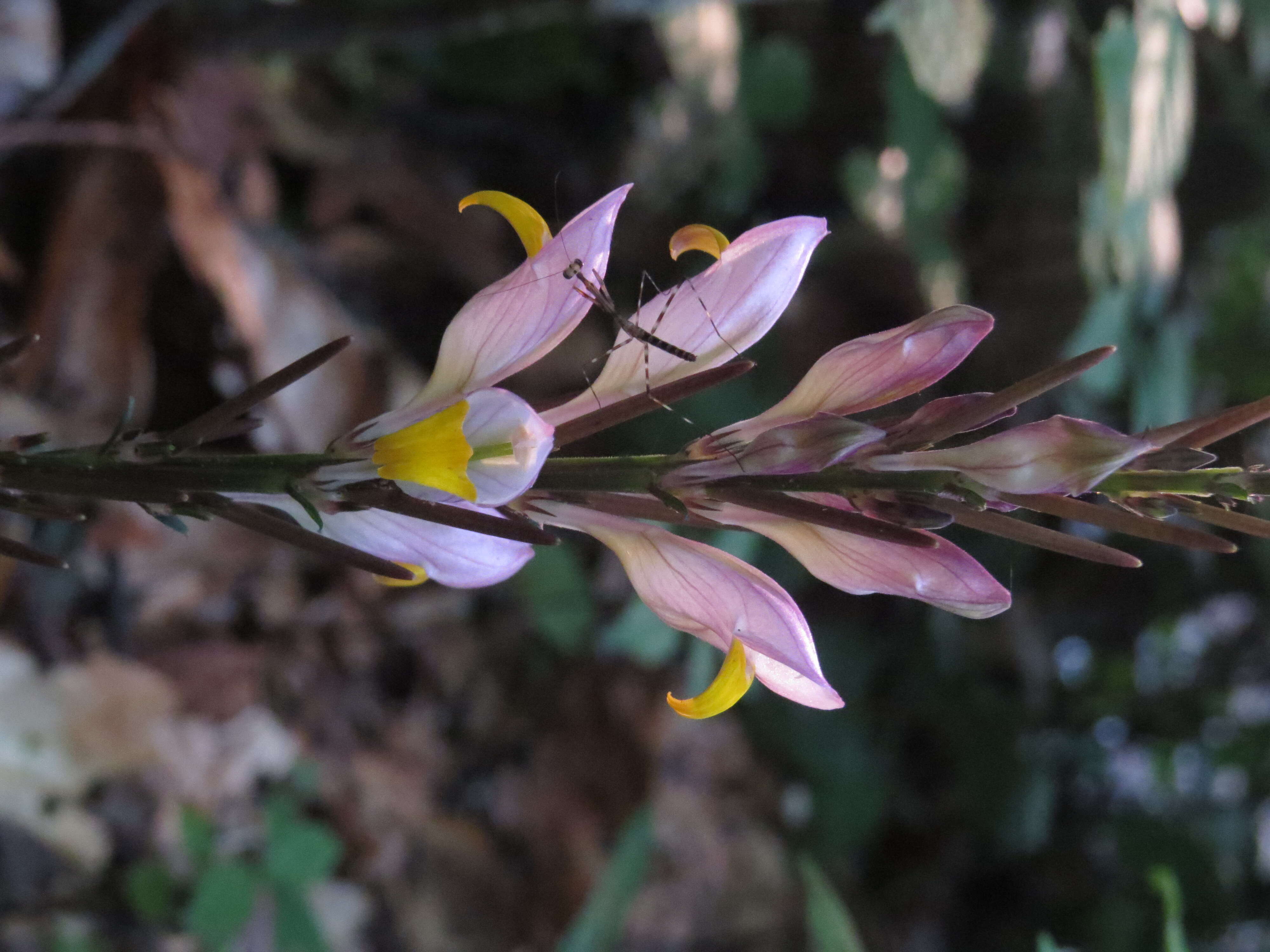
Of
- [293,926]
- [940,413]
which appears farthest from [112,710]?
[940,413]

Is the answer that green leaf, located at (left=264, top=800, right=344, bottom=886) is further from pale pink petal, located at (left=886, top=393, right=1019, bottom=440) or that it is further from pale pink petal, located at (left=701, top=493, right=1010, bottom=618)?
pale pink petal, located at (left=886, top=393, right=1019, bottom=440)

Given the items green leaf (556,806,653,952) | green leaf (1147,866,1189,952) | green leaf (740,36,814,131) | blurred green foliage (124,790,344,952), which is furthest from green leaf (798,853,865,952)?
green leaf (740,36,814,131)

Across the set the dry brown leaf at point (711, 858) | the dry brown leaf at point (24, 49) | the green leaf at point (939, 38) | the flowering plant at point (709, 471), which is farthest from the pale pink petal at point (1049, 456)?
the dry brown leaf at point (711, 858)

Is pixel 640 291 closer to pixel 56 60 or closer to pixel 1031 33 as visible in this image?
pixel 56 60

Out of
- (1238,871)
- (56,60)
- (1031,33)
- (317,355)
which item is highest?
(56,60)

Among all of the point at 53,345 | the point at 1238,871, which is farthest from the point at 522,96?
the point at 1238,871

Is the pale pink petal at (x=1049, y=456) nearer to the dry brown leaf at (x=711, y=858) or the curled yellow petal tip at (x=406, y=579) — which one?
the curled yellow petal tip at (x=406, y=579)
